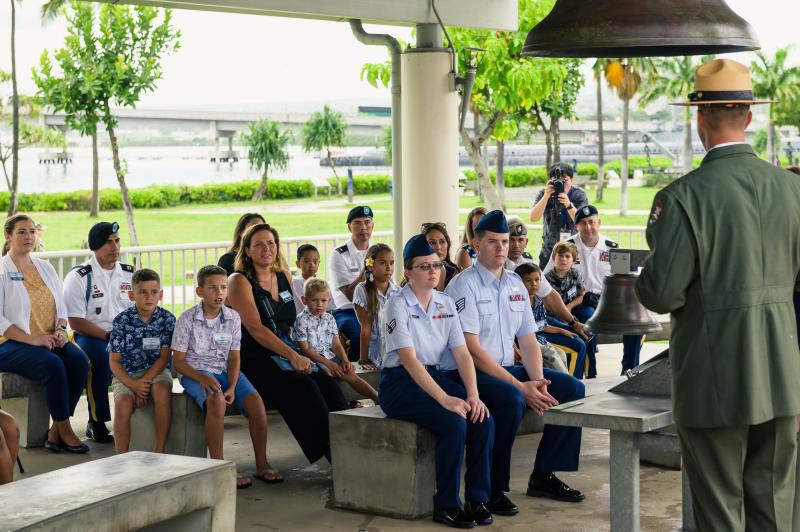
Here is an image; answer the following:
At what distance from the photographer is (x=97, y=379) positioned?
7.52 meters

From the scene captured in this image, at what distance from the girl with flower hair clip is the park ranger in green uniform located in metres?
3.86

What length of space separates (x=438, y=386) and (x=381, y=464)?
509 millimetres

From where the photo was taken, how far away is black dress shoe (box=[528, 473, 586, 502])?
611 centimetres

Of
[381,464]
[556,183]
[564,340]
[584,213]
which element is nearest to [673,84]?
[556,183]

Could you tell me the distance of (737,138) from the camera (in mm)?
3795

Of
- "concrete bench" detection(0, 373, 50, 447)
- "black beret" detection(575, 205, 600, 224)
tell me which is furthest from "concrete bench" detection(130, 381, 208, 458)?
"black beret" detection(575, 205, 600, 224)

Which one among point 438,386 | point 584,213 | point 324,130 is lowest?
point 438,386

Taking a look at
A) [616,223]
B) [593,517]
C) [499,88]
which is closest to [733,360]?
[593,517]

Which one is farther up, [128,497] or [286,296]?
[286,296]

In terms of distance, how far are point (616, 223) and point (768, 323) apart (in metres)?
37.7

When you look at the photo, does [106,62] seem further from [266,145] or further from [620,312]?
[266,145]

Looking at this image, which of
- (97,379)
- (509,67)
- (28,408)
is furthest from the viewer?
(509,67)

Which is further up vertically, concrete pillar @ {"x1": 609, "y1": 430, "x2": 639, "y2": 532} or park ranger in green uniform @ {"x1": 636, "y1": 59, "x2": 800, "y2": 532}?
park ranger in green uniform @ {"x1": 636, "y1": 59, "x2": 800, "y2": 532}

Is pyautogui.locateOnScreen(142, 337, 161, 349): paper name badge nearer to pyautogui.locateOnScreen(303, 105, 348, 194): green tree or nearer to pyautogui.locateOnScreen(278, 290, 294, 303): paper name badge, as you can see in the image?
pyautogui.locateOnScreen(278, 290, 294, 303): paper name badge
